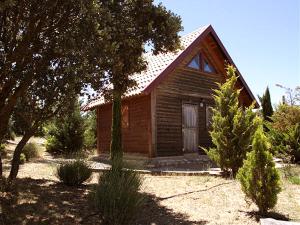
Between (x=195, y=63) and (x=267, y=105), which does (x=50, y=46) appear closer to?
(x=195, y=63)

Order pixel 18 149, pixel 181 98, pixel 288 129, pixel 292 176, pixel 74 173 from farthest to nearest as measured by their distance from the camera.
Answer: pixel 181 98, pixel 288 129, pixel 292 176, pixel 74 173, pixel 18 149

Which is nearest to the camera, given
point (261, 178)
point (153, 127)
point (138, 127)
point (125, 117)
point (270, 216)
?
point (270, 216)

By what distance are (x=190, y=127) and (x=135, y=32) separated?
9.51 metres

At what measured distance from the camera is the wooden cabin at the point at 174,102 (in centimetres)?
1546

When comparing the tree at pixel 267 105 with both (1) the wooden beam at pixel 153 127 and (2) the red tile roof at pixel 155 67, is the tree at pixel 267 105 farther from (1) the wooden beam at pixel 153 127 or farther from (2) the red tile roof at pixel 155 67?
(1) the wooden beam at pixel 153 127

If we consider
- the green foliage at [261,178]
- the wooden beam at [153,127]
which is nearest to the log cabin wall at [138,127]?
the wooden beam at [153,127]

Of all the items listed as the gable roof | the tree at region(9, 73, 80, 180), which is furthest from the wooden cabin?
the tree at region(9, 73, 80, 180)

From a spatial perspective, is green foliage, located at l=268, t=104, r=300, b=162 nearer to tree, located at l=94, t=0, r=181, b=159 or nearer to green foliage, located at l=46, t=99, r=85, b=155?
tree, located at l=94, t=0, r=181, b=159

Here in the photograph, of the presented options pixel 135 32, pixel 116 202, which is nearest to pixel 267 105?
pixel 135 32

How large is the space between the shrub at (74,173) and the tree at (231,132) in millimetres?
4120

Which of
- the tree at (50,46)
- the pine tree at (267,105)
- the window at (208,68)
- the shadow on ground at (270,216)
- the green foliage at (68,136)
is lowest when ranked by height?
the shadow on ground at (270,216)

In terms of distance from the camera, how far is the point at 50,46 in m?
7.34

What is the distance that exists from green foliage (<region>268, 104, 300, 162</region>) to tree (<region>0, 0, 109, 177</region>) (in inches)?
377

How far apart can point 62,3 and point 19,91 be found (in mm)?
2029
